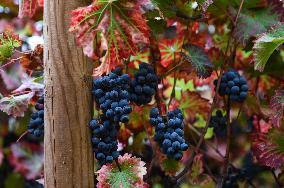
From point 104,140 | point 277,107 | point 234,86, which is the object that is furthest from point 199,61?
point 104,140

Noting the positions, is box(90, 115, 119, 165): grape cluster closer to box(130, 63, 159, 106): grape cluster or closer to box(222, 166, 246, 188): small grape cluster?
box(130, 63, 159, 106): grape cluster

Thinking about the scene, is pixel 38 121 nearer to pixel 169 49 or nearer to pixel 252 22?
pixel 169 49

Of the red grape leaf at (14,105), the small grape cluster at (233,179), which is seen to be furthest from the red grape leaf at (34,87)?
the small grape cluster at (233,179)

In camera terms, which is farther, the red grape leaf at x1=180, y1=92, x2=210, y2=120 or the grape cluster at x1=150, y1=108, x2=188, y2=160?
the red grape leaf at x1=180, y1=92, x2=210, y2=120

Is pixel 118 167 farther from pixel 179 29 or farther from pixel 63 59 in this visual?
pixel 179 29

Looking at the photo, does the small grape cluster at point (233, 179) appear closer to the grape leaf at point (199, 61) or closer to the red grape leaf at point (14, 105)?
the grape leaf at point (199, 61)

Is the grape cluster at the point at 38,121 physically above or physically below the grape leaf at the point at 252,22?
below

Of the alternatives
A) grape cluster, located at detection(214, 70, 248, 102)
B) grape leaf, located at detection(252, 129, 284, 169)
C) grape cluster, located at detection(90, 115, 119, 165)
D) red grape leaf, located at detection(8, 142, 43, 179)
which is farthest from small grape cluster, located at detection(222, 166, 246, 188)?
red grape leaf, located at detection(8, 142, 43, 179)
